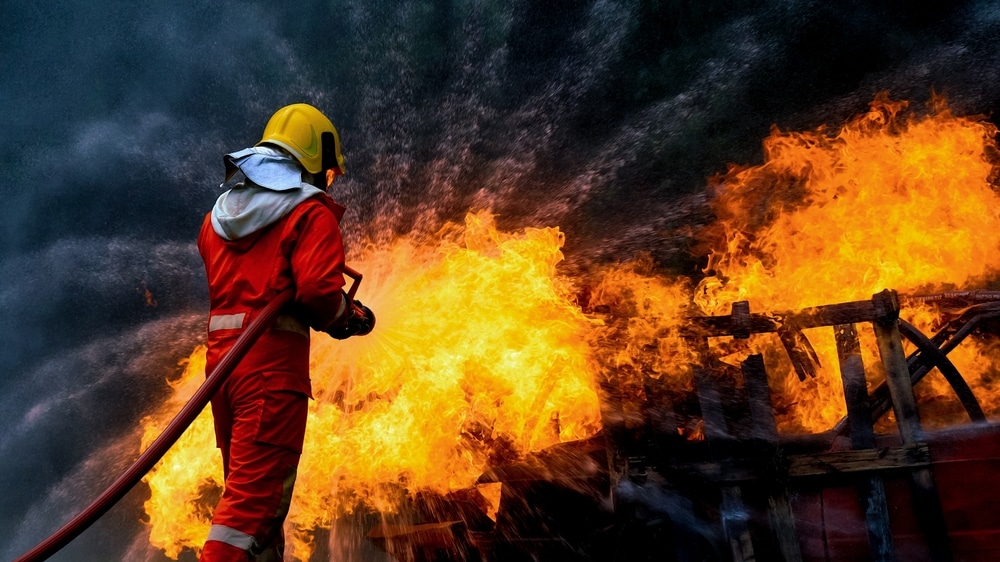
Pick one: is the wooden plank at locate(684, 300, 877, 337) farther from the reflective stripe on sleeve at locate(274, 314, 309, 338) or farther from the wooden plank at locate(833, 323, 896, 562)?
the reflective stripe on sleeve at locate(274, 314, 309, 338)

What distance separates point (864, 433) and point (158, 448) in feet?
10.7

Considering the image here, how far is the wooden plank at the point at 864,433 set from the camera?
292 centimetres

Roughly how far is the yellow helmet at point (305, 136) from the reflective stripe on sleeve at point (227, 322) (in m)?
0.90

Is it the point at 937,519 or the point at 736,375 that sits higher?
the point at 736,375

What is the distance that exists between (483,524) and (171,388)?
6.25 m

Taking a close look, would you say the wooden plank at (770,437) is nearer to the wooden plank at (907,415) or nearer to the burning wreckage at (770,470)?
the burning wreckage at (770,470)

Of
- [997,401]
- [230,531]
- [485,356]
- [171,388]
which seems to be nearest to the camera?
[230,531]

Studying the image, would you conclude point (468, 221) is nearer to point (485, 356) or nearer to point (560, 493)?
point (485, 356)

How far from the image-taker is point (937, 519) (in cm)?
287

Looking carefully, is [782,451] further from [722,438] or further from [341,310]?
[341,310]

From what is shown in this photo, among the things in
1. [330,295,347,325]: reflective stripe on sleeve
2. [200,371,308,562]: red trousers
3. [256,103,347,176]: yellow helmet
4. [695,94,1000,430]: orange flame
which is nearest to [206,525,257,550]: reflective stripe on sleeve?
[200,371,308,562]: red trousers

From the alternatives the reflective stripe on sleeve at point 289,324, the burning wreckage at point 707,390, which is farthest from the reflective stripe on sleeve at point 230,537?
the reflective stripe on sleeve at point 289,324

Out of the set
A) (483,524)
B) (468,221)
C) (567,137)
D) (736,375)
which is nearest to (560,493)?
(483,524)

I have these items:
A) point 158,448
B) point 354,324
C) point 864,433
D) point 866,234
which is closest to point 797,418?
point 864,433
